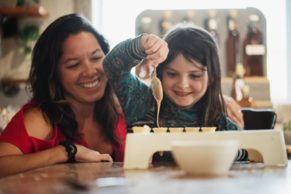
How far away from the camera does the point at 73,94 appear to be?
1624 mm

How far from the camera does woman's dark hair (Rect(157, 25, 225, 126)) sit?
5.27 ft

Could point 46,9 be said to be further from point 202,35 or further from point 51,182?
point 51,182

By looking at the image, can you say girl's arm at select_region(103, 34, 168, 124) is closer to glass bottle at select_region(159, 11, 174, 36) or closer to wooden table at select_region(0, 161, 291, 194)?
wooden table at select_region(0, 161, 291, 194)

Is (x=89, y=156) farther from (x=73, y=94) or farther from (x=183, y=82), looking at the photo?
(x=183, y=82)

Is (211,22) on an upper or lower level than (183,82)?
upper

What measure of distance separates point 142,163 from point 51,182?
298mm

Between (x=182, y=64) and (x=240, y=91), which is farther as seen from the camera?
(x=240, y=91)

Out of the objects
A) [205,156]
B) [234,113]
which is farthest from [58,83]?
[205,156]

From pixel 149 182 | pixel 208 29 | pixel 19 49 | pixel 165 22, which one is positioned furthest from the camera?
pixel 19 49

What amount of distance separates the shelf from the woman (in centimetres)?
105

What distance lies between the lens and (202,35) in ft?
5.47

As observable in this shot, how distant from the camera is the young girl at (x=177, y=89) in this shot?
5.23 feet

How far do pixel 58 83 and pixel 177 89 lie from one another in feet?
1.14

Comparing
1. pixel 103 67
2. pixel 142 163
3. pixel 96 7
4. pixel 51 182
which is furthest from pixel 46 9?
pixel 51 182
